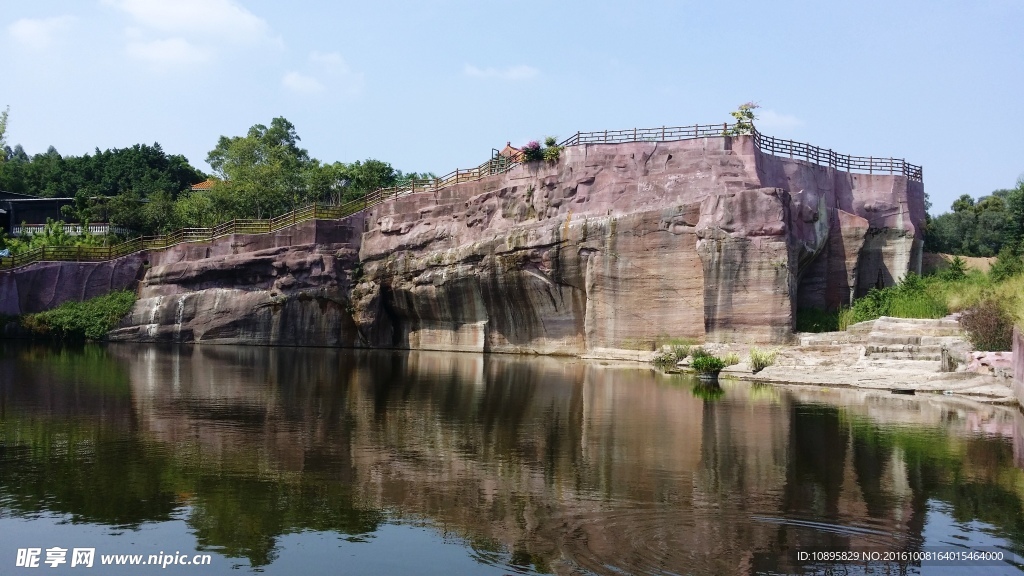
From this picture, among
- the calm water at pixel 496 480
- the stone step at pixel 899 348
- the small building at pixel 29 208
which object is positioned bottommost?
the calm water at pixel 496 480

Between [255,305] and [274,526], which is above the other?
[255,305]

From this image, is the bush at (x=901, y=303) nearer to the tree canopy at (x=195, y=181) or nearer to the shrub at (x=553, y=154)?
the shrub at (x=553, y=154)

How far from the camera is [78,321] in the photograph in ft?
164

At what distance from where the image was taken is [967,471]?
1449cm

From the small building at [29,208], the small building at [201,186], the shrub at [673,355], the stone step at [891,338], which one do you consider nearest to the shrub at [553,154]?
the shrub at [673,355]

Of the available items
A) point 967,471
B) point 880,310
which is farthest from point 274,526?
point 880,310

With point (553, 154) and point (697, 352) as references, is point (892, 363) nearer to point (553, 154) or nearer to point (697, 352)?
point (697, 352)

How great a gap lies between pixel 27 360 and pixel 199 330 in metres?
15.0

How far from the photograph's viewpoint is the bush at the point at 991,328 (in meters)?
27.2

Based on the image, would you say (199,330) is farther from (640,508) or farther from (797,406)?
(640,508)

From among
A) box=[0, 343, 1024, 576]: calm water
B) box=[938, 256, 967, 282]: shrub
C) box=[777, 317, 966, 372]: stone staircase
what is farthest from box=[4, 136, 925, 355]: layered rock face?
box=[0, 343, 1024, 576]: calm water

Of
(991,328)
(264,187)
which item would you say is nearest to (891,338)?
(991,328)

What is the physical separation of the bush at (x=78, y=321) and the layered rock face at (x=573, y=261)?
127 cm

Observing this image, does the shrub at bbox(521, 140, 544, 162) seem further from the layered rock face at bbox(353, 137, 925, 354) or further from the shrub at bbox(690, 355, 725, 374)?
the shrub at bbox(690, 355, 725, 374)
